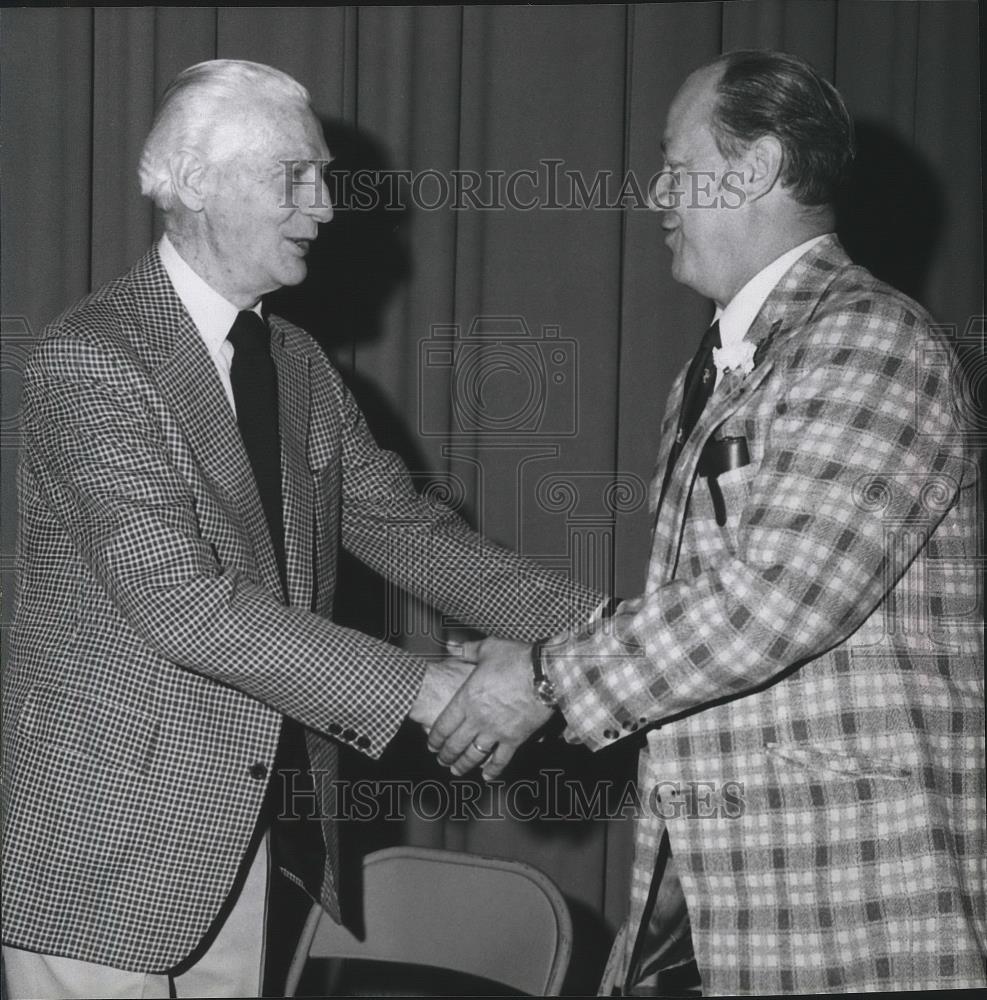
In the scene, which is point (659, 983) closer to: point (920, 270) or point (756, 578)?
point (756, 578)

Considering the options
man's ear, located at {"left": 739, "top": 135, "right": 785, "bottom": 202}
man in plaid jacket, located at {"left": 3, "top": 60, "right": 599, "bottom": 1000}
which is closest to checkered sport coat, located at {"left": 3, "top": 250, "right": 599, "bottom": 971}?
man in plaid jacket, located at {"left": 3, "top": 60, "right": 599, "bottom": 1000}

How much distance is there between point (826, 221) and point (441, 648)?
1.19 metres

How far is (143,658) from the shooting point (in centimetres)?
156

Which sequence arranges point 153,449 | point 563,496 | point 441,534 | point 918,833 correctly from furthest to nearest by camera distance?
point 563,496
point 441,534
point 153,449
point 918,833

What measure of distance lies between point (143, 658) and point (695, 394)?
0.84 m

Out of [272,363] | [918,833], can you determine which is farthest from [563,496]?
[918,833]

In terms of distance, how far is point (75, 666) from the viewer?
1.55m

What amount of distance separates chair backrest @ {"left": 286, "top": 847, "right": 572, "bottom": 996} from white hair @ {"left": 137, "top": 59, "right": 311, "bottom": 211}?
1050mm

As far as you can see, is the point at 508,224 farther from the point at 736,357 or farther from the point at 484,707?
the point at 484,707

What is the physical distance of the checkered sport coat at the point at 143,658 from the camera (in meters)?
1.52

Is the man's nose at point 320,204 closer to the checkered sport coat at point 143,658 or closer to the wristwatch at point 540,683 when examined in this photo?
the checkered sport coat at point 143,658

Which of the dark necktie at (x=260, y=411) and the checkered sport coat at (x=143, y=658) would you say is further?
the dark necktie at (x=260, y=411)

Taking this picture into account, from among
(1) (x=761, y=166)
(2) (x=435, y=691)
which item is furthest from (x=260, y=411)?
(1) (x=761, y=166)

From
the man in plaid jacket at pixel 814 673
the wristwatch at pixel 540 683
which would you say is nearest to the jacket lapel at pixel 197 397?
the wristwatch at pixel 540 683
